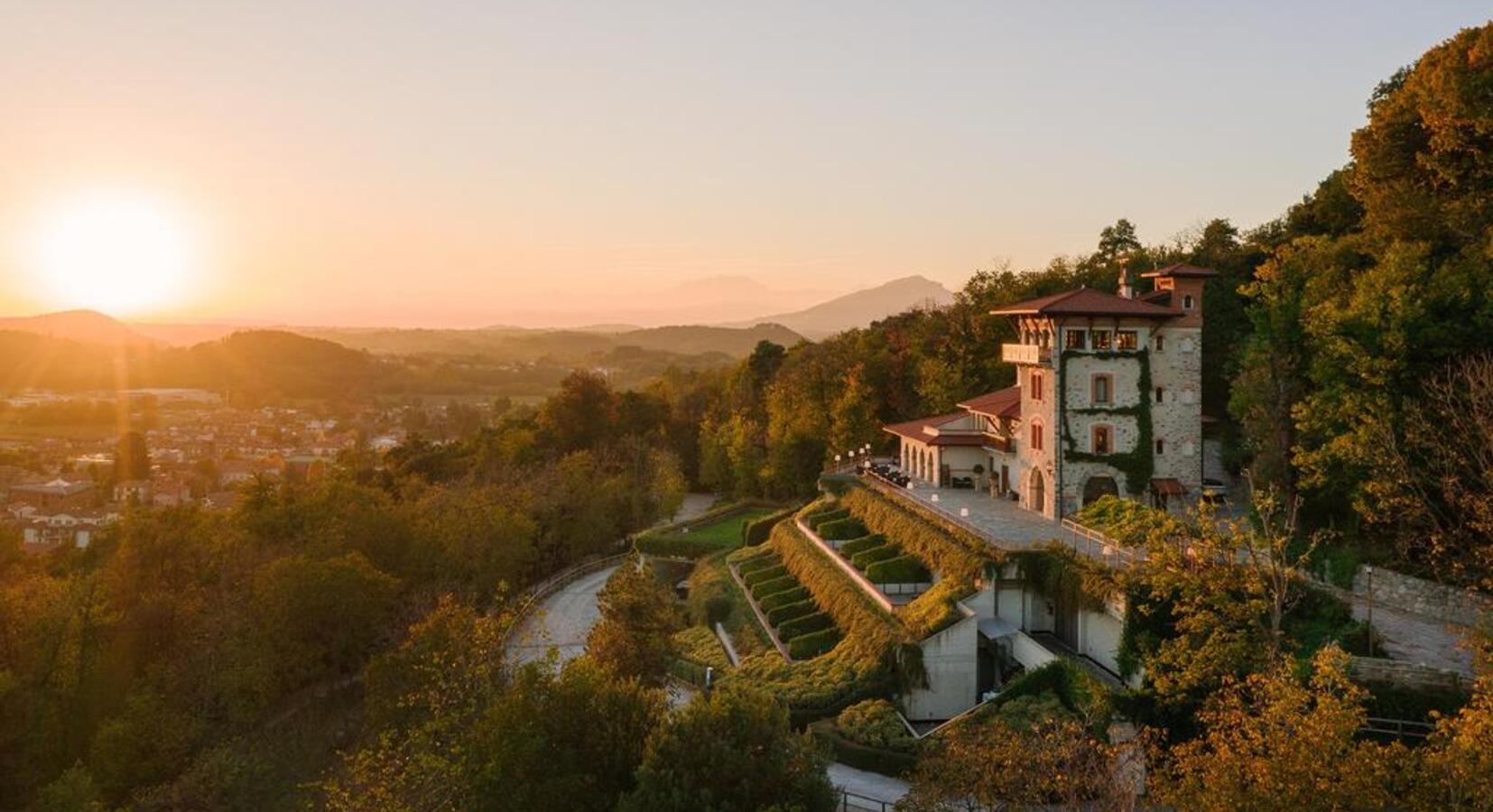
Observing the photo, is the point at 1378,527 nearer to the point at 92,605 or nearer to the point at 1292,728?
the point at 1292,728

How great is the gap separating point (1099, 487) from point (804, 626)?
1168 cm

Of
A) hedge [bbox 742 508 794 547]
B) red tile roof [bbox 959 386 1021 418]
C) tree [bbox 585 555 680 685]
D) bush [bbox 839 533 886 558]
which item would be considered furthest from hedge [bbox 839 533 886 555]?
hedge [bbox 742 508 794 547]

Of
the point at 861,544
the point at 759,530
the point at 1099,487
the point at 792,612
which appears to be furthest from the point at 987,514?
the point at 759,530

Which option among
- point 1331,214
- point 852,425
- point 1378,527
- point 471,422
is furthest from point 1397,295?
point 471,422

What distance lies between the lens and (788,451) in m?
54.8

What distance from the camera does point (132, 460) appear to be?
209ft

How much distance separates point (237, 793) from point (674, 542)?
84.2 ft

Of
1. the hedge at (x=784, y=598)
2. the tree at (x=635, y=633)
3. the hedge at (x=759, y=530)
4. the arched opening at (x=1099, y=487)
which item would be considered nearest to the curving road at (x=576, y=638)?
the tree at (x=635, y=633)

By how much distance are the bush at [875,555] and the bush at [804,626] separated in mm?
2206

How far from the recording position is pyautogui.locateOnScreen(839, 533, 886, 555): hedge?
3366cm

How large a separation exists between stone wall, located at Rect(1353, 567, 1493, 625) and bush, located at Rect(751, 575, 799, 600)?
18.3 m

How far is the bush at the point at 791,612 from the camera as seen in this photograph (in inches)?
1250

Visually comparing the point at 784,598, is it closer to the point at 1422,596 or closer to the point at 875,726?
the point at 875,726

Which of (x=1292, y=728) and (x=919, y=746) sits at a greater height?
(x=1292, y=728)
